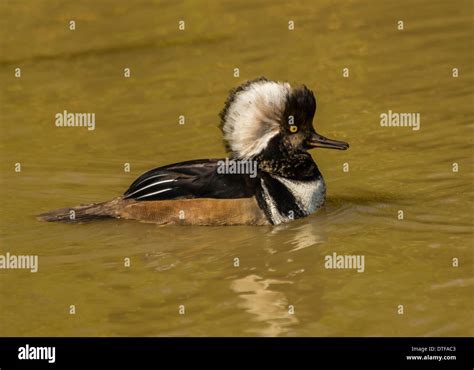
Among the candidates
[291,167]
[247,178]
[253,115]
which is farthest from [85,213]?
[291,167]

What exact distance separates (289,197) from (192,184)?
1029 millimetres

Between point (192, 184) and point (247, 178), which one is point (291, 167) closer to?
point (247, 178)

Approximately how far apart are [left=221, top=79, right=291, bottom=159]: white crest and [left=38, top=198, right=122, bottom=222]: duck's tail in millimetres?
1422

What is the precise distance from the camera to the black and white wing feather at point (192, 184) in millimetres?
12578

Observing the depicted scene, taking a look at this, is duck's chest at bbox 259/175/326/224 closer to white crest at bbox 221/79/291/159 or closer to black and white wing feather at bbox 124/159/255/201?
black and white wing feather at bbox 124/159/255/201

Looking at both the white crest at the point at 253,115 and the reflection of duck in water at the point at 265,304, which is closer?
the reflection of duck in water at the point at 265,304

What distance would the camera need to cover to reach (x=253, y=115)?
497 inches

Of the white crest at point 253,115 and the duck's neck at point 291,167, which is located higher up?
the white crest at point 253,115

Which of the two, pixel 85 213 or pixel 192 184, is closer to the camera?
pixel 192 184

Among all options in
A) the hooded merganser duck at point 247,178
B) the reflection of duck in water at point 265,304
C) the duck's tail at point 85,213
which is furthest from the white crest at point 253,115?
the reflection of duck in water at point 265,304

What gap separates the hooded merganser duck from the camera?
1259 cm

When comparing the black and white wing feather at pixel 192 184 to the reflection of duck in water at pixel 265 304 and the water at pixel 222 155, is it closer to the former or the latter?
the water at pixel 222 155

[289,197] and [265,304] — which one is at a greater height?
[289,197]

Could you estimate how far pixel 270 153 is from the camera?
12.9 m
